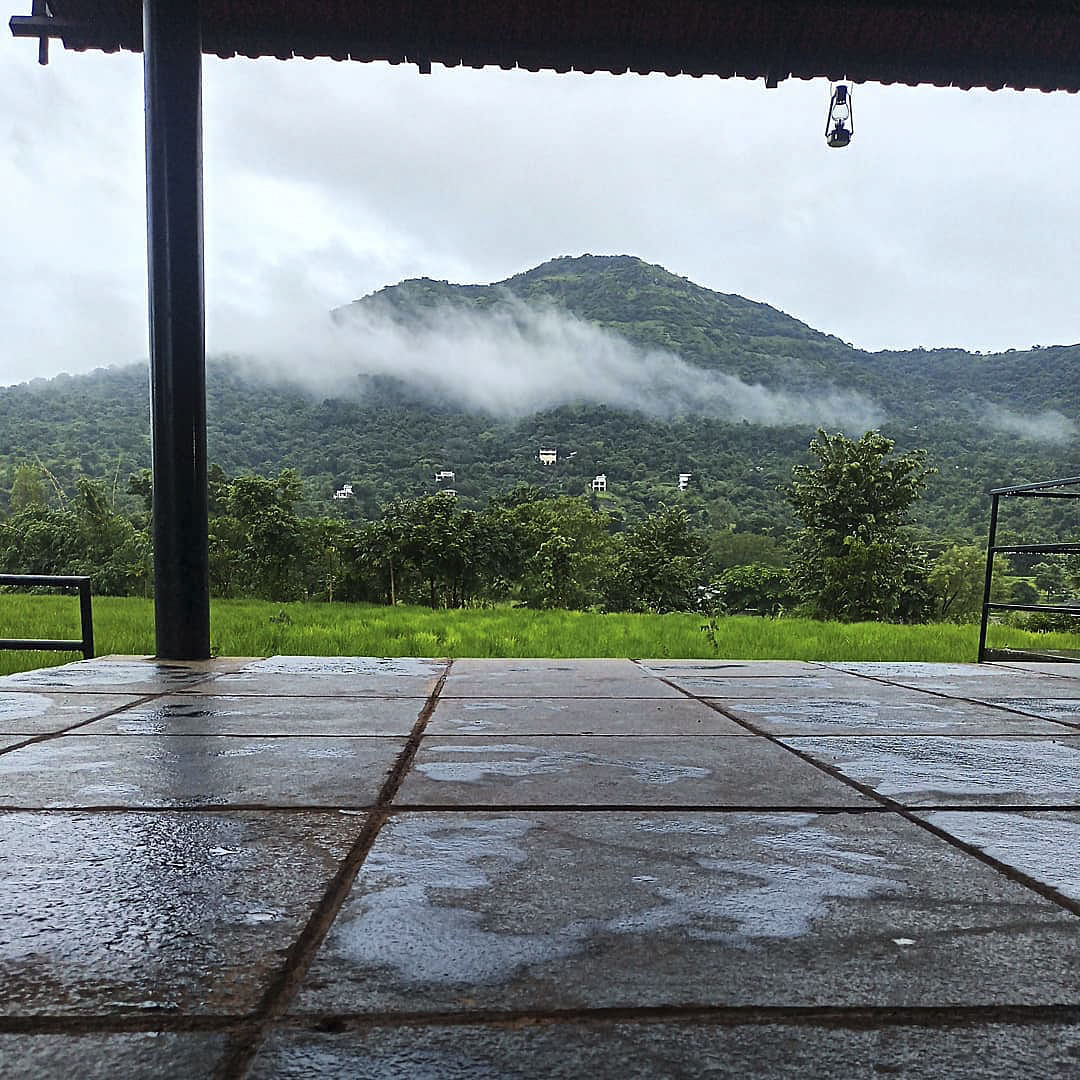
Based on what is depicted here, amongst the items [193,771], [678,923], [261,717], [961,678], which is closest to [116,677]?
[261,717]

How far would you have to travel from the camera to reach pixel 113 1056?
21.5 inches

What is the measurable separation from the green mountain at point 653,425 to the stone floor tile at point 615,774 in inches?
773

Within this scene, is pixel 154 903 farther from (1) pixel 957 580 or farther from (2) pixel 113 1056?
(1) pixel 957 580

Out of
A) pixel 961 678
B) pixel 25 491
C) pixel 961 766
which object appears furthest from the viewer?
pixel 25 491

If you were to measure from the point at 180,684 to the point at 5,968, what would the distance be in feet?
6.23

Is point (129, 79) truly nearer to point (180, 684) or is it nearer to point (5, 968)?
point (180, 684)

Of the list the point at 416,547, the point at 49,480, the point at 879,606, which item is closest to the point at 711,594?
the point at 879,606

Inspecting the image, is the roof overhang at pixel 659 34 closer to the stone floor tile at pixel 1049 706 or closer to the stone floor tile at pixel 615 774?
the stone floor tile at pixel 1049 706

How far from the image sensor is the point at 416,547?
18.6 metres

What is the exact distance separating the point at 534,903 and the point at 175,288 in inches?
110

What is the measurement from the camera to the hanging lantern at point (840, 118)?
13.1 feet

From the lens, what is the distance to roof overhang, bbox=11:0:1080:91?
3.33 m

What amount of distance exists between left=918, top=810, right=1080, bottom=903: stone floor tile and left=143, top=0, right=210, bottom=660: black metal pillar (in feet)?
8.38

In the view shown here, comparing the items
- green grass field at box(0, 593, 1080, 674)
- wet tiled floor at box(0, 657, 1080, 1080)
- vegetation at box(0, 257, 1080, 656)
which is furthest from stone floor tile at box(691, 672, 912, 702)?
vegetation at box(0, 257, 1080, 656)
